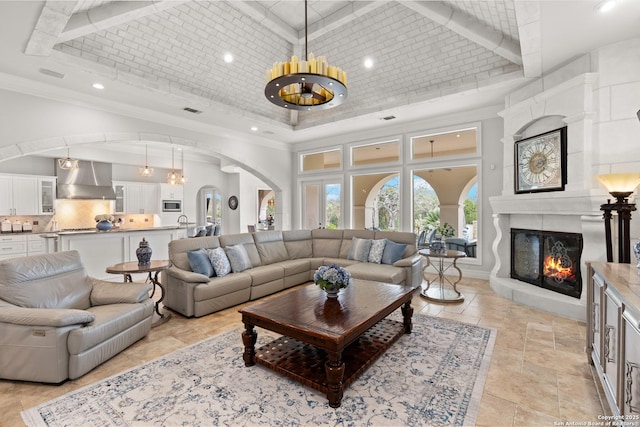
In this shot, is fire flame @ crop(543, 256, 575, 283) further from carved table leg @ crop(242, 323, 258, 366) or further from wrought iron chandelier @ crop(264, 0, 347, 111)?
carved table leg @ crop(242, 323, 258, 366)

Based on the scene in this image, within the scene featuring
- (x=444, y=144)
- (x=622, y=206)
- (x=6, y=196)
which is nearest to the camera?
(x=622, y=206)

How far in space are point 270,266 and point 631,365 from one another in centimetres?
418

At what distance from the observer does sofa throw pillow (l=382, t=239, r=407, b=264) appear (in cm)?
488

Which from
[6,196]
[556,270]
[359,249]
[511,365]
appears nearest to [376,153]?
[359,249]

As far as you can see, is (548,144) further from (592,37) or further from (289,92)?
(289,92)

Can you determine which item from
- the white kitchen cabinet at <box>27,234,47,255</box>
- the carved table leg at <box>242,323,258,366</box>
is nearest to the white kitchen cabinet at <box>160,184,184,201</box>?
the white kitchen cabinet at <box>27,234,47,255</box>

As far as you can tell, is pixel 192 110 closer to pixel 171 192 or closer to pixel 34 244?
pixel 171 192

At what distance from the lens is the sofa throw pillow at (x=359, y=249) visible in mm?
5195

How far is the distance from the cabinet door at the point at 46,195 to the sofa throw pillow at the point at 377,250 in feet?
25.5

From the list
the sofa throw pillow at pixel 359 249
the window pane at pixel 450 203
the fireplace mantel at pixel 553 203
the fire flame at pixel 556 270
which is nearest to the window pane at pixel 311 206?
the sofa throw pillow at pixel 359 249

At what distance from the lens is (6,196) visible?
654 cm

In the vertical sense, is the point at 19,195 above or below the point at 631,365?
above

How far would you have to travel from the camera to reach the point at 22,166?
6.90 meters

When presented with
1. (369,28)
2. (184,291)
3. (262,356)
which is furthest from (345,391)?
(369,28)
